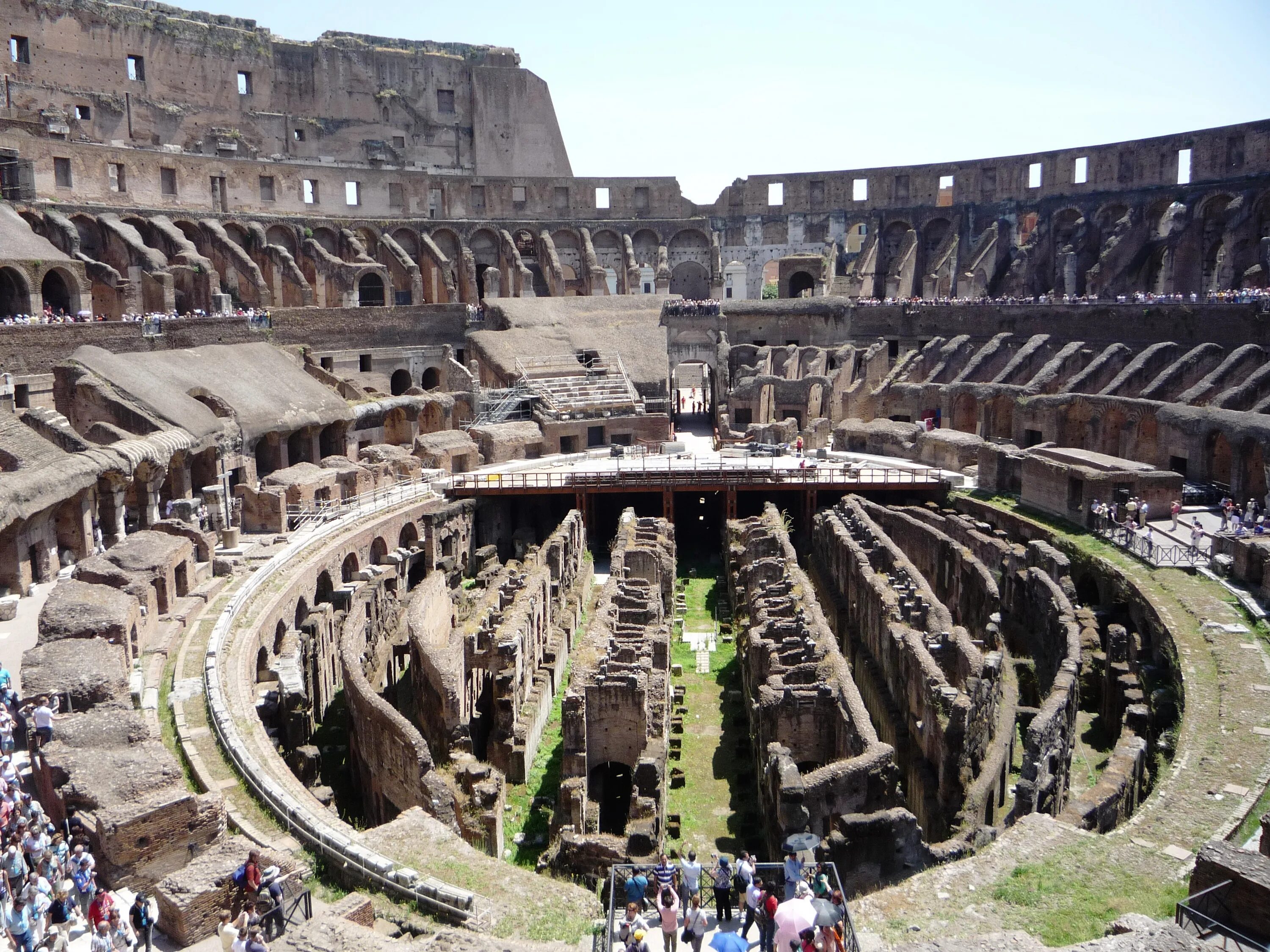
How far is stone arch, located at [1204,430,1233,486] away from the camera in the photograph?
33000mm

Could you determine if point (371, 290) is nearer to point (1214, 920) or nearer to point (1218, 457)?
point (1218, 457)

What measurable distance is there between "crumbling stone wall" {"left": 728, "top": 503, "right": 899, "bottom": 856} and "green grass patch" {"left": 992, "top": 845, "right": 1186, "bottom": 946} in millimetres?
2914

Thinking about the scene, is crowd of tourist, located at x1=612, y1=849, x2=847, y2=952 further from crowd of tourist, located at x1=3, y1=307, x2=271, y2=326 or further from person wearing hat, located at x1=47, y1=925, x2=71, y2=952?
crowd of tourist, located at x1=3, y1=307, x2=271, y2=326

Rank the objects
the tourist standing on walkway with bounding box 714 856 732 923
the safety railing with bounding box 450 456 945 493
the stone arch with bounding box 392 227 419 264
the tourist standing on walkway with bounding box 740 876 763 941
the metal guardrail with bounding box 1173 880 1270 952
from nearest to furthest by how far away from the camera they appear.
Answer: the metal guardrail with bounding box 1173 880 1270 952, the tourist standing on walkway with bounding box 740 876 763 941, the tourist standing on walkway with bounding box 714 856 732 923, the safety railing with bounding box 450 456 945 493, the stone arch with bounding box 392 227 419 264

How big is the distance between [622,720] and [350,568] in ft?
47.2

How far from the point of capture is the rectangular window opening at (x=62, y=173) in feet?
145

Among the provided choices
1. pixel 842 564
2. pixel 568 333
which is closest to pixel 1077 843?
pixel 842 564

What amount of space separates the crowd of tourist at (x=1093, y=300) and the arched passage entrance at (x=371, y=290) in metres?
22.5

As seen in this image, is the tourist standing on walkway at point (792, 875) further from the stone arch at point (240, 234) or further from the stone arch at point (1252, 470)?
the stone arch at point (240, 234)

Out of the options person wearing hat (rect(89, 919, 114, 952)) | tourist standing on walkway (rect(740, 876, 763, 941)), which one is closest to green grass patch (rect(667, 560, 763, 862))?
tourist standing on walkway (rect(740, 876, 763, 941))

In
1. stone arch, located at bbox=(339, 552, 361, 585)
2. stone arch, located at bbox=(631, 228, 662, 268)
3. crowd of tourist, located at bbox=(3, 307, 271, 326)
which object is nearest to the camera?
stone arch, located at bbox=(339, 552, 361, 585)

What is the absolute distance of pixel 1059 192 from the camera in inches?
2045

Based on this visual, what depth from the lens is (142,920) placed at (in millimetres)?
11484

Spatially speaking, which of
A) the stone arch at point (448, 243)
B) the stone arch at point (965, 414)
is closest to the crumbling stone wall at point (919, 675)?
the stone arch at point (965, 414)
